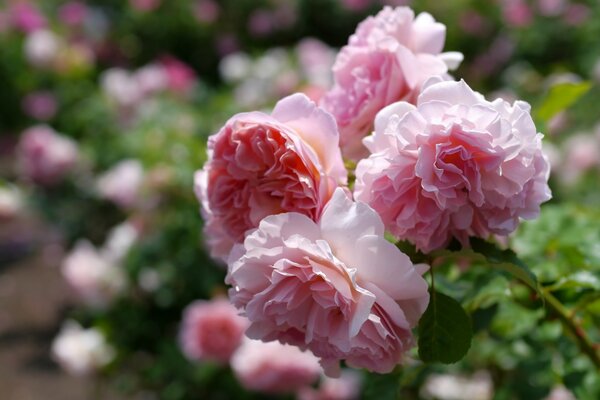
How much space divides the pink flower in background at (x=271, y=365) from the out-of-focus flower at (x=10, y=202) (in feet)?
5.80

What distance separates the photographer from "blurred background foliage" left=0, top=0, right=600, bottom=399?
3.03 ft

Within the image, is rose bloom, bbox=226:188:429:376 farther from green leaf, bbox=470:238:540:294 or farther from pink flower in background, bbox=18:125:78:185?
pink flower in background, bbox=18:125:78:185

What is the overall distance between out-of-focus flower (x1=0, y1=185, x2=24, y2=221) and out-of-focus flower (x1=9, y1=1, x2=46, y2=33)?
1.30 m

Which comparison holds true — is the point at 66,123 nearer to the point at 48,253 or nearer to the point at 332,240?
the point at 48,253

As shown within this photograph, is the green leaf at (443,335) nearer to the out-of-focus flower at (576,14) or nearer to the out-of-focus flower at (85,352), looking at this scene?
the out-of-focus flower at (85,352)

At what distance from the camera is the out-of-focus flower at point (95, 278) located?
2244 millimetres

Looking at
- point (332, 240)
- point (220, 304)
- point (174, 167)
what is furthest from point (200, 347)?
point (332, 240)

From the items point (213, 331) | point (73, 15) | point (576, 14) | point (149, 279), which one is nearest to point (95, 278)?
point (149, 279)

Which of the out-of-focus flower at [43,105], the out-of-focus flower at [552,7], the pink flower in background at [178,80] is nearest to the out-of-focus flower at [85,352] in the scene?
the pink flower in background at [178,80]

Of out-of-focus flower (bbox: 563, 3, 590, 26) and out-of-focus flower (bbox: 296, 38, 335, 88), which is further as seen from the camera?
out-of-focus flower (bbox: 563, 3, 590, 26)

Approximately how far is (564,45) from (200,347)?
3718mm

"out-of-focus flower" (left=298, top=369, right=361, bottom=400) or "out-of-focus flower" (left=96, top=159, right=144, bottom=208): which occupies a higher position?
"out-of-focus flower" (left=96, top=159, right=144, bottom=208)

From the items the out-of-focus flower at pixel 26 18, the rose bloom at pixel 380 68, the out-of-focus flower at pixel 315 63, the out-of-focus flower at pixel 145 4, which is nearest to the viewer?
the rose bloom at pixel 380 68

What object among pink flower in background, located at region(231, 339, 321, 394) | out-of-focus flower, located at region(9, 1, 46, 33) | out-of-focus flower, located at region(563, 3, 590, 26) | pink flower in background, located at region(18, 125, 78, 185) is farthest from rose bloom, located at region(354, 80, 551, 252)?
out-of-focus flower, located at region(563, 3, 590, 26)
